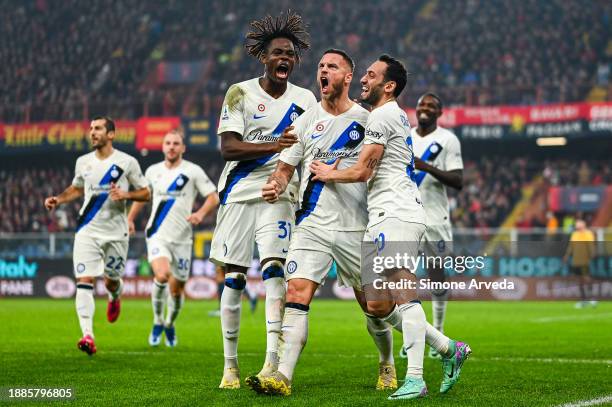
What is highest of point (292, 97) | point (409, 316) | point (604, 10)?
point (604, 10)

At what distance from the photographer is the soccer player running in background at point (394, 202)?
21.8 ft

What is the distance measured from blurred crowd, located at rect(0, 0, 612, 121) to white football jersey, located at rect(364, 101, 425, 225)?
2743 centimetres

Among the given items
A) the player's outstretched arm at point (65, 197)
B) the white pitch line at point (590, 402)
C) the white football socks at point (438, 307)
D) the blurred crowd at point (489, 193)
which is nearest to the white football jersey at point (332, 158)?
the white pitch line at point (590, 402)

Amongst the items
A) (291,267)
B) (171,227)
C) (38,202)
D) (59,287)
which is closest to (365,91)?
(291,267)

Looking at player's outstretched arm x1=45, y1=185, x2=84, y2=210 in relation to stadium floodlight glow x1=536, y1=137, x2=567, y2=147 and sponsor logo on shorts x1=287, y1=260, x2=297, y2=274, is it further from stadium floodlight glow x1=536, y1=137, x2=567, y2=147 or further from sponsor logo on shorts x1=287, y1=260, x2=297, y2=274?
stadium floodlight glow x1=536, y1=137, x2=567, y2=147

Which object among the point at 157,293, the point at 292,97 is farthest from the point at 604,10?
the point at 292,97

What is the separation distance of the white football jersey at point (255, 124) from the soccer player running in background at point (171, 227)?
4.22 metres

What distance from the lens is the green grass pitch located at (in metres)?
6.83

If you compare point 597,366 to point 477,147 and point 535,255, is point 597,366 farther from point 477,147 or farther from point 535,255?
point 477,147

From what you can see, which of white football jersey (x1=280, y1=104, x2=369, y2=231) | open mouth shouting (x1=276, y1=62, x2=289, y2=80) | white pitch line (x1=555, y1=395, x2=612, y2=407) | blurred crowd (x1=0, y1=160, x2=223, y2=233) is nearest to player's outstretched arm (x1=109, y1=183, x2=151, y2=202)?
open mouth shouting (x1=276, y1=62, x2=289, y2=80)

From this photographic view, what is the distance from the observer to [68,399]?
6672 millimetres

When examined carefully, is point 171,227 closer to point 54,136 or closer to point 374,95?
point 374,95

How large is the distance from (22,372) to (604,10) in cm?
3338

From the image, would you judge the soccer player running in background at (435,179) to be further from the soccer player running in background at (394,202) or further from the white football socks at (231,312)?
the soccer player running in background at (394,202)
